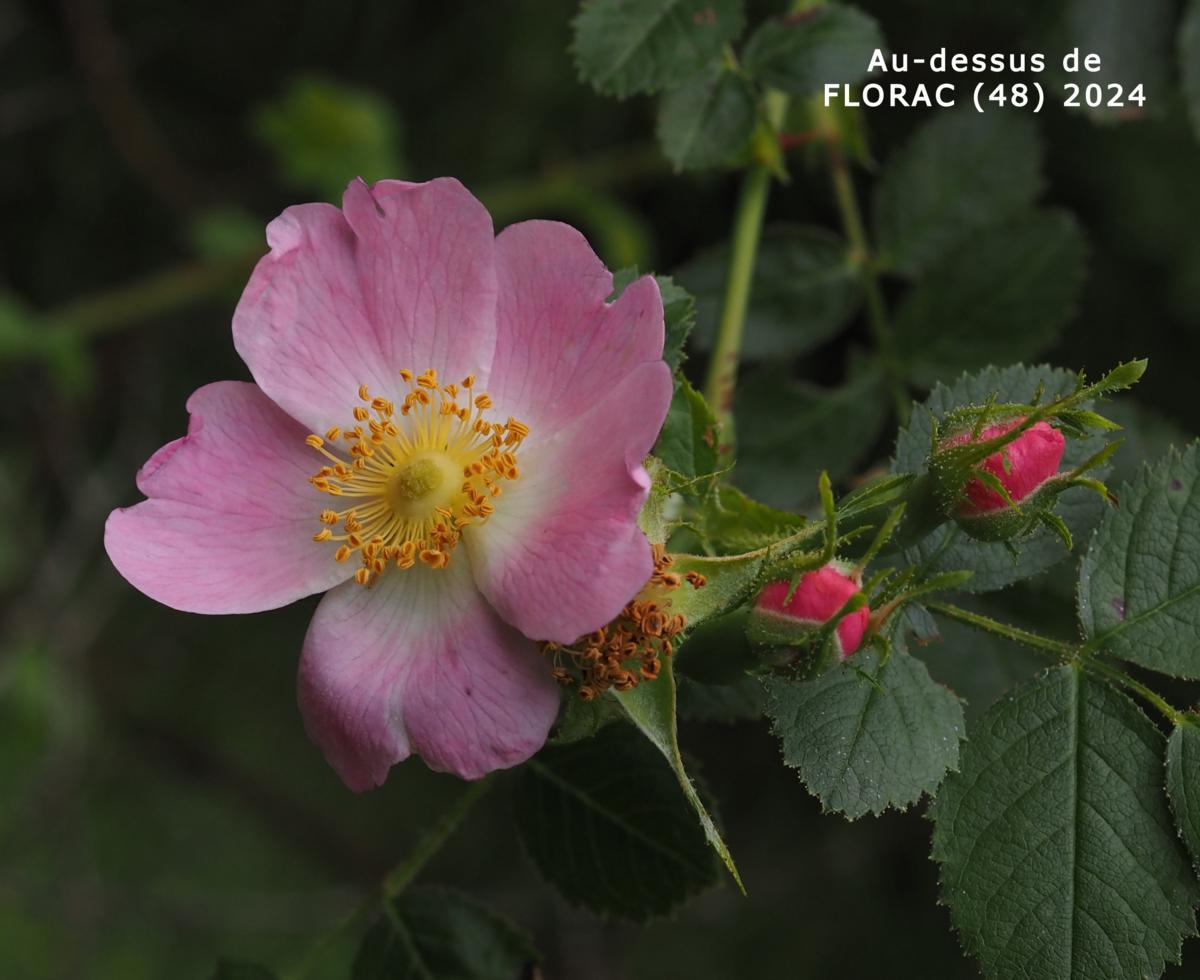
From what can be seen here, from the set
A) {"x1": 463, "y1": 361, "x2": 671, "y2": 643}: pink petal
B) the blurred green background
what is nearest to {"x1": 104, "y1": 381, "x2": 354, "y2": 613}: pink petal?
{"x1": 463, "y1": 361, "x2": 671, "y2": 643}: pink petal

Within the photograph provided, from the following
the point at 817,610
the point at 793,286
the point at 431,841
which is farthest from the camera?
the point at 793,286

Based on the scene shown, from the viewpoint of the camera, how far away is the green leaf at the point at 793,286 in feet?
5.73

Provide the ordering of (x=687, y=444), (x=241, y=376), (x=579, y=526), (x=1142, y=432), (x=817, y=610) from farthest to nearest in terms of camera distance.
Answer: (x=241, y=376) → (x=1142, y=432) → (x=687, y=444) → (x=579, y=526) → (x=817, y=610)

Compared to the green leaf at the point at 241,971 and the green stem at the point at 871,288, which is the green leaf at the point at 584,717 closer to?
the green leaf at the point at 241,971

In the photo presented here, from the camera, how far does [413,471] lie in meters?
1.23

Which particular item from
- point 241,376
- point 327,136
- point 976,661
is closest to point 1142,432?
point 976,661

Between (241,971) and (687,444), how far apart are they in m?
0.84

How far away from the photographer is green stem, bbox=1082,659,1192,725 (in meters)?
1.17

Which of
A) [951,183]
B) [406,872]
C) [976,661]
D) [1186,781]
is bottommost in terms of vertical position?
[406,872]

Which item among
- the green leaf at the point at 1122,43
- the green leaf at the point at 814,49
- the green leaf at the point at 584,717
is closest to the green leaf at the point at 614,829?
the green leaf at the point at 584,717

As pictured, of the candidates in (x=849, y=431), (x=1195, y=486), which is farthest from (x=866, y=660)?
(x=849, y=431)

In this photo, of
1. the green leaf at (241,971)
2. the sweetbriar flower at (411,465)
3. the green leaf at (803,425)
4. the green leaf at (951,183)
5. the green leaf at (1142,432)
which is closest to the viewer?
the sweetbriar flower at (411,465)

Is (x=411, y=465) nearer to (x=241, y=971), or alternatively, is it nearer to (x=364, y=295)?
(x=364, y=295)

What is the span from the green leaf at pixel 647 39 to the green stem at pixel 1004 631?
662 mm
